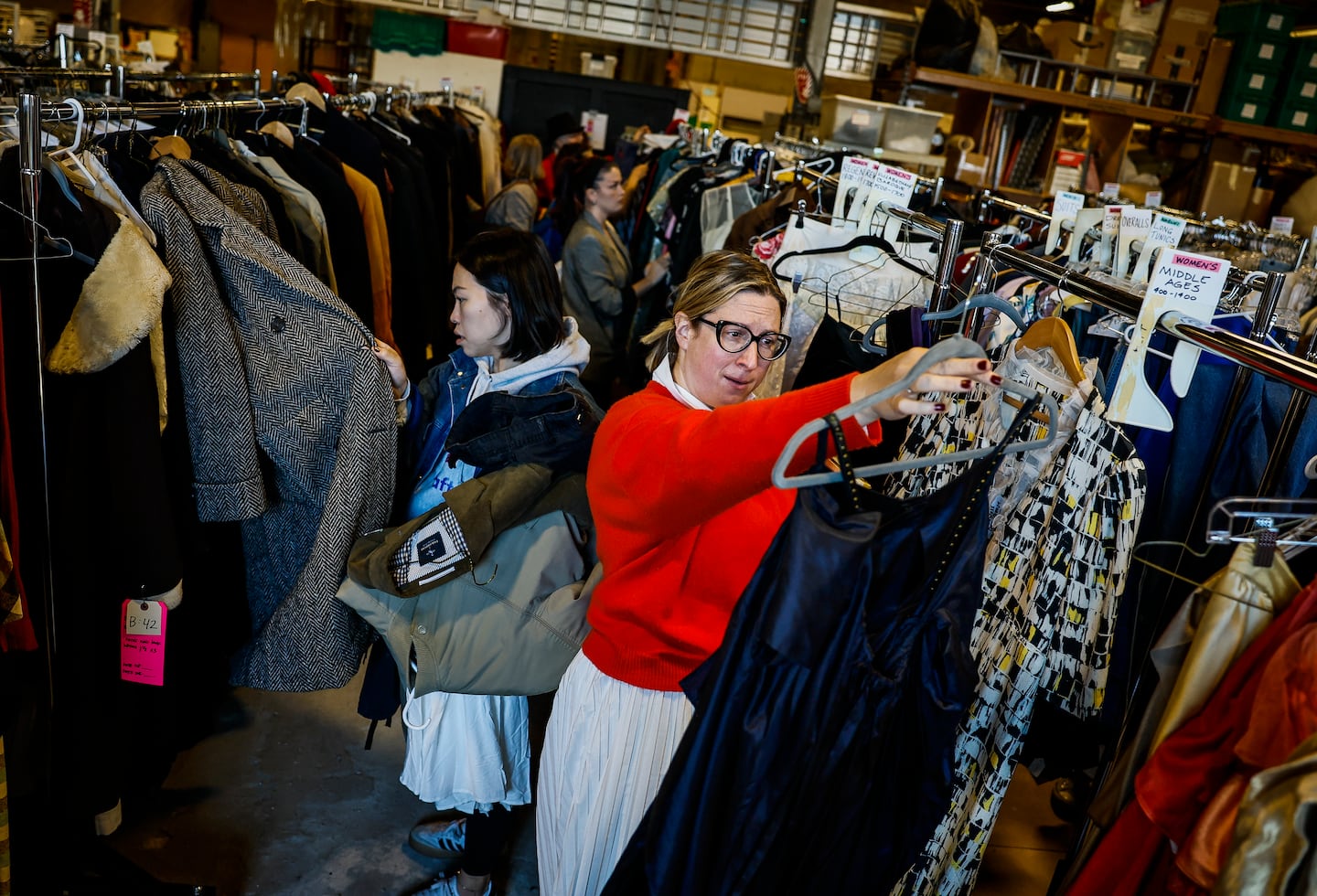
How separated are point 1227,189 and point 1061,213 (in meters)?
3.93

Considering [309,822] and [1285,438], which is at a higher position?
[1285,438]

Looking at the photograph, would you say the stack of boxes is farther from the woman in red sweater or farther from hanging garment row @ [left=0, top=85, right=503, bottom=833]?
hanging garment row @ [left=0, top=85, right=503, bottom=833]

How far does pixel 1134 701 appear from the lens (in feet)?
4.43

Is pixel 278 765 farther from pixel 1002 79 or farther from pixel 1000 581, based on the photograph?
pixel 1002 79

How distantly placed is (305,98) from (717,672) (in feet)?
8.36

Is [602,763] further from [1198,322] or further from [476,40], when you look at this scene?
[476,40]

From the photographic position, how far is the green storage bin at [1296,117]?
5.92 metres

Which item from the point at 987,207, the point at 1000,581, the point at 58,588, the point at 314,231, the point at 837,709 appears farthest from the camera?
the point at 987,207

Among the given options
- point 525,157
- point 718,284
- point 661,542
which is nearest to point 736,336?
point 718,284

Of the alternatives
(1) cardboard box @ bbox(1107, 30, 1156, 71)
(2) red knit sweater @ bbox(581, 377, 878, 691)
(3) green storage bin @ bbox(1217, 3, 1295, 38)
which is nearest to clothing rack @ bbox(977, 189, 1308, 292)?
(2) red knit sweater @ bbox(581, 377, 878, 691)

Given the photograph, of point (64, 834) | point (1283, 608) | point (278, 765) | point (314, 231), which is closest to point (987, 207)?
point (314, 231)

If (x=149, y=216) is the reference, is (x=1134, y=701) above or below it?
below

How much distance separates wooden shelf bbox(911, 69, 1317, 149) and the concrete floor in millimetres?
3822

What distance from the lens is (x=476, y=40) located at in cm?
864
